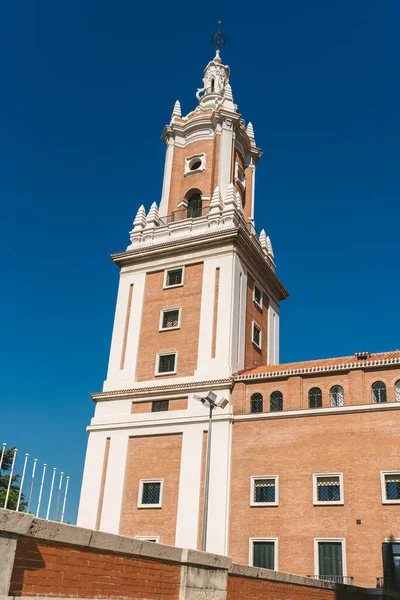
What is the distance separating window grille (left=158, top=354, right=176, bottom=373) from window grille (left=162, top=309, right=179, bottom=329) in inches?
74.8

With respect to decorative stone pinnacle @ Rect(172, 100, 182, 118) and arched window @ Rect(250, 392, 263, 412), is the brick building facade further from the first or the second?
decorative stone pinnacle @ Rect(172, 100, 182, 118)

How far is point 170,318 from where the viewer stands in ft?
121

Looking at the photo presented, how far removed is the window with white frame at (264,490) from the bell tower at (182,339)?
1339 millimetres

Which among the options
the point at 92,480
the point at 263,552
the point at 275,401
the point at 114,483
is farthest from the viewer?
the point at 92,480

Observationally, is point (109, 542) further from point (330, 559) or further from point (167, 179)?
point (167, 179)

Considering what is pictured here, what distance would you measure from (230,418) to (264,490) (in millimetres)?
3945

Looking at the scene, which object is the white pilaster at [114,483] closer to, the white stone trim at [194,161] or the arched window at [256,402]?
the arched window at [256,402]

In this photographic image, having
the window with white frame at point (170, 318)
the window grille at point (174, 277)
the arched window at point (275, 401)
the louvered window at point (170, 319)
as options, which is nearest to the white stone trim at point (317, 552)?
the arched window at point (275, 401)

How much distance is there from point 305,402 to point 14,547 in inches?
953

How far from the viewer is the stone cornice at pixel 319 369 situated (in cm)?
2914

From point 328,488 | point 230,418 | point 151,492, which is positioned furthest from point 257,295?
point 328,488

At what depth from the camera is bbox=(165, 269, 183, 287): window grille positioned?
37969 millimetres

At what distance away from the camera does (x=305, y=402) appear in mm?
30453

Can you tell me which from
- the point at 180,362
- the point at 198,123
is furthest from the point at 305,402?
the point at 198,123
